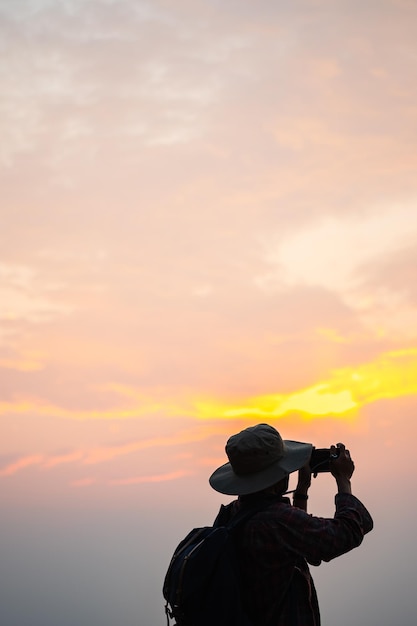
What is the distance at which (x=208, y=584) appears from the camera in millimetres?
3779

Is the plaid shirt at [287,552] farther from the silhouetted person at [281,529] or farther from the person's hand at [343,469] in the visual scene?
the person's hand at [343,469]

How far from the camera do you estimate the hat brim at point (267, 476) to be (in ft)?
13.1

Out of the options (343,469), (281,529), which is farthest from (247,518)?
(343,469)

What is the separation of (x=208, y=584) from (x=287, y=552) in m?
0.47

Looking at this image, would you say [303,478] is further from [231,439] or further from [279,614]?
[279,614]

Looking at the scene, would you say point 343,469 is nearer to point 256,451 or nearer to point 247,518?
point 256,451

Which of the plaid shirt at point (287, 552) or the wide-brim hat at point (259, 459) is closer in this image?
the plaid shirt at point (287, 552)

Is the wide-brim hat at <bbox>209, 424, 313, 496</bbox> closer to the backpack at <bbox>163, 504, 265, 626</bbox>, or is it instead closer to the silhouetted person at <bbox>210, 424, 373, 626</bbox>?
the silhouetted person at <bbox>210, 424, 373, 626</bbox>

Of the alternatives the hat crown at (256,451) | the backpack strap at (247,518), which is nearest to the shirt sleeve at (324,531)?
the backpack strap at (247,518)

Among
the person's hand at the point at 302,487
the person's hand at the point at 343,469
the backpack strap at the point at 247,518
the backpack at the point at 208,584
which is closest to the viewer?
the backpack at the point at 208,584

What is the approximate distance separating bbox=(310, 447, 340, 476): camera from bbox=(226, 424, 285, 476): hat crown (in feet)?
0.86

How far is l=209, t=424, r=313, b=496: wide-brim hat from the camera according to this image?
4.02 m

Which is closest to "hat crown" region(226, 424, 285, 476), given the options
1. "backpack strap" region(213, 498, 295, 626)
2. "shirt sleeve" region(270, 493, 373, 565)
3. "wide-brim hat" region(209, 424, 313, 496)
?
"wide-brim hat" region(209, 424, 313, 496)

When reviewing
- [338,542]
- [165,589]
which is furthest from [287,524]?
[165,589]
